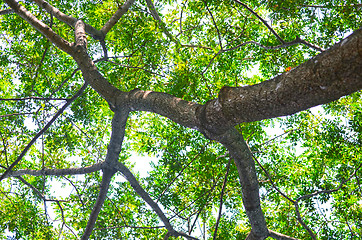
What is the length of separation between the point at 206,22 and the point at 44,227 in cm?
619

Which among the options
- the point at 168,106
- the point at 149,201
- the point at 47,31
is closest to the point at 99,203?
the point at 149,201

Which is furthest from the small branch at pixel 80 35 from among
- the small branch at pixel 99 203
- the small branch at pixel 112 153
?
the small branch at pixel 99 203

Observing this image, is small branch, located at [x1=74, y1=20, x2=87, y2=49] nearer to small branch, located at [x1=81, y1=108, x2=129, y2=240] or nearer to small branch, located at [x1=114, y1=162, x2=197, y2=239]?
small branch, located at [x1=81, y1=108, x2=129, y2=240]

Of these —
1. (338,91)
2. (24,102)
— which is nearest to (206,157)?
(338,91)

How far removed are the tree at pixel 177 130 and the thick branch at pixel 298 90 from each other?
2.49 ft

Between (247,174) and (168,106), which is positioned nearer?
(168,106)

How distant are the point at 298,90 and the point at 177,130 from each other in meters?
4.79

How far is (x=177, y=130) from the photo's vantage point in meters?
6.76

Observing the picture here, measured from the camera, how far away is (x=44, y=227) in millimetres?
6734

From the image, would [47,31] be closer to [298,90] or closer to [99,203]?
[99,203]

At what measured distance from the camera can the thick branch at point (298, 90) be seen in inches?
70.5

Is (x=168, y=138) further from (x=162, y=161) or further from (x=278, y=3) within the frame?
(x=278, y=3)

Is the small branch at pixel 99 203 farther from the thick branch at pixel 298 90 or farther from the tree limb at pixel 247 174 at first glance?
the thick branch at pixel 298 90

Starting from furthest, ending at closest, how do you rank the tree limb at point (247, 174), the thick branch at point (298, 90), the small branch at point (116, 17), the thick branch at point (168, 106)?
the small branch at point (116, 17), the tree limb at point (247, 174), the thick branch at point (168, 106), the thick branch at point (298, 90)
